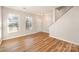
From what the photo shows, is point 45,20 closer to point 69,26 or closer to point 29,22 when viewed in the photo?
point 29,22

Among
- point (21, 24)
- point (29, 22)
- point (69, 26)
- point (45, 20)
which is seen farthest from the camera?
point (69, 26)

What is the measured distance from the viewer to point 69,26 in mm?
3400

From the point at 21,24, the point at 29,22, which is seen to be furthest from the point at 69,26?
the point at 21,24

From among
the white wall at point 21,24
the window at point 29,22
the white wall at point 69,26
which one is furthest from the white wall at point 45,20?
the white wall at point 69,26

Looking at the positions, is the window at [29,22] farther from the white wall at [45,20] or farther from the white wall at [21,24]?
the white wall at [45,20]

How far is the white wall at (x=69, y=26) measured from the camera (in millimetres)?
3121

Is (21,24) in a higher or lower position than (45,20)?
lower

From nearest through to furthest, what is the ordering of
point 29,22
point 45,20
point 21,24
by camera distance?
point 21,24 < point 45,20 < point 29,22

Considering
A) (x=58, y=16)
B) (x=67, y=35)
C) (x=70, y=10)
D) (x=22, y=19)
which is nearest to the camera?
(x=22, y=19)
